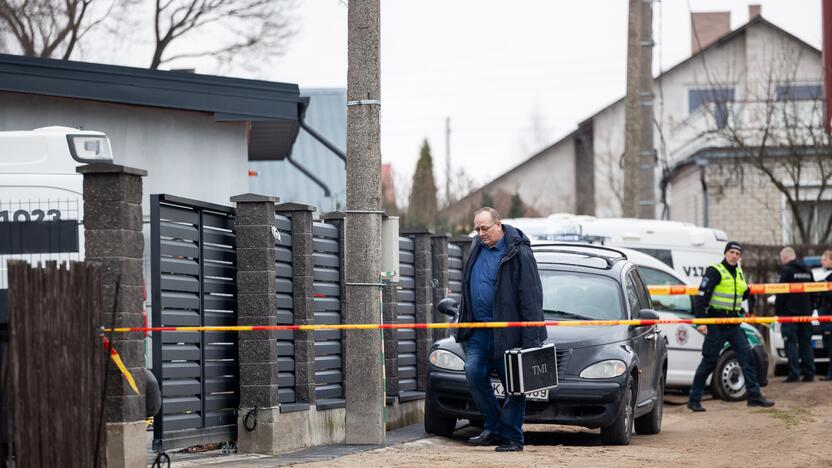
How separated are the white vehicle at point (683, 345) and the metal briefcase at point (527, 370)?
748 cm

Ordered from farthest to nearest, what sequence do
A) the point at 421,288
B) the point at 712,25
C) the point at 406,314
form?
Result: 1. the point at 712,25
2. the point at 421,288
3. the point at 406,314

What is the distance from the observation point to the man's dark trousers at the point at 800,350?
20750mm

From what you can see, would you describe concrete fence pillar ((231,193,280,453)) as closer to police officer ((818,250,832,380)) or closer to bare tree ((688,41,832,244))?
police officer ((818,250,832,380))

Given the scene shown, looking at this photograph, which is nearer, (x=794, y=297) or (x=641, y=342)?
(x=641, y=342)

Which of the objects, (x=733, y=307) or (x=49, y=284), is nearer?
(x=49, y=284)

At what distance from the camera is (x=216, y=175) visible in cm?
1862

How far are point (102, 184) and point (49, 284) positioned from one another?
1.24 meters

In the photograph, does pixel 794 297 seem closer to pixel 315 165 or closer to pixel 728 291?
pixel 728 291

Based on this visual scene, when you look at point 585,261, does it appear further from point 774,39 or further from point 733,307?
point 774,39

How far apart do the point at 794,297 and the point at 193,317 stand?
1278cm

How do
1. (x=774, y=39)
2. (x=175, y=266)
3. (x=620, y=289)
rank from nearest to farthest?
(x=175, y=266), (x=620, y=289), (x=774, y=39)

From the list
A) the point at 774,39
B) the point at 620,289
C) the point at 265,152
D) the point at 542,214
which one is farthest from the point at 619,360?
the point at 542,214

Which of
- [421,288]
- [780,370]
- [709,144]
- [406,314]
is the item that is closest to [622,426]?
[406,314]

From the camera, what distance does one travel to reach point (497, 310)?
11.6 meters
